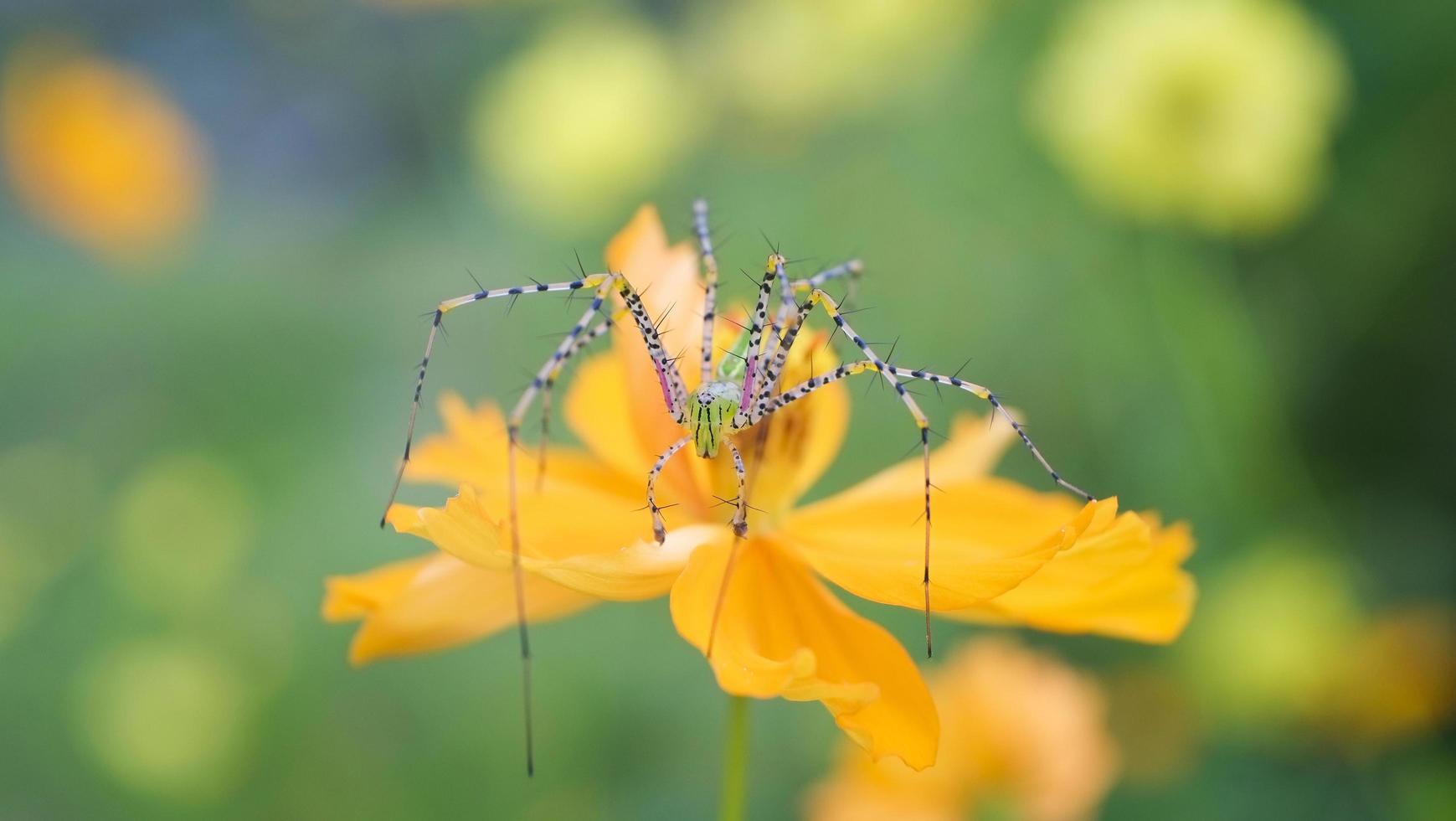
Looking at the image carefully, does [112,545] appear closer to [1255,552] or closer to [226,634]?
[226,634]

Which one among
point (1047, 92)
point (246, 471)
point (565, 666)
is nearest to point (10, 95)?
point (246, 471)

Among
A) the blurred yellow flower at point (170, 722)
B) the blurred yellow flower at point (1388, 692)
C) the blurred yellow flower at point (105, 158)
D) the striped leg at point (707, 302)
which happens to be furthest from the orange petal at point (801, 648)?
the blurred yellow flower at point (105, 158)

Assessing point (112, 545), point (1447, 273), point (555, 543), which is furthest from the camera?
point (112, 545)

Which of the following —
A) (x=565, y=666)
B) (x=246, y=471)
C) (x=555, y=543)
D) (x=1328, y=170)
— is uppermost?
(x=1328, y=170)

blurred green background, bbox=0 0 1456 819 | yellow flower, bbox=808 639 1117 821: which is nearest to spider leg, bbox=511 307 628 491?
yellow flower, bbox=808 639 1117 821

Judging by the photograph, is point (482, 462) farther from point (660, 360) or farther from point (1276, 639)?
point (1276, 639)

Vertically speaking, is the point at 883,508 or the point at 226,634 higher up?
the point at 883,508

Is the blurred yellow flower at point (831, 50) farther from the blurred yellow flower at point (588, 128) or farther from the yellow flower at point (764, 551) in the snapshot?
the yellow flower at point (764, 551)

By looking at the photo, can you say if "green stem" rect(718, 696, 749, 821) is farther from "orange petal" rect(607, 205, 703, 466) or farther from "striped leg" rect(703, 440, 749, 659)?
"orange petal" rect(607, 205, 703, 466)
